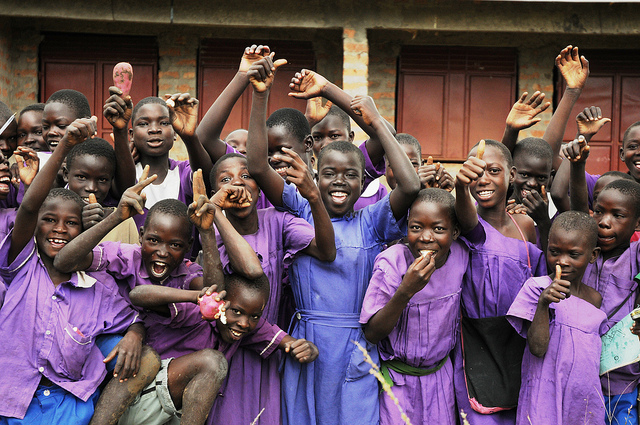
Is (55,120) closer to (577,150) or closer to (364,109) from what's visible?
(364,109)

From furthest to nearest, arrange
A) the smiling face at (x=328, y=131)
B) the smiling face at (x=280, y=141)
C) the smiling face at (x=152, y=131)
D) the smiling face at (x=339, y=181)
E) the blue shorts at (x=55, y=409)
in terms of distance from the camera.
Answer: the smiling face at (x=328, y=131)
the smiling face at (x=152, y=131)
the smiling face at (x=280, y=141)
the smiling face at (x=339, y=181)
the blue shorts at (x=55, y=409)

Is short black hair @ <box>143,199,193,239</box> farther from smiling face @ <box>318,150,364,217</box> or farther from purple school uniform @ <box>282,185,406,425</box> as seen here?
smiling face @ <box>318,150,364,217</box>

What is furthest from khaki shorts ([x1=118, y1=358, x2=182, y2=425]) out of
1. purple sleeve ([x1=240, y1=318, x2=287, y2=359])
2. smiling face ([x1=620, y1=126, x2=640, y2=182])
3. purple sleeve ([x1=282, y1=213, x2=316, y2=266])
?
smiling face ([x1=620, y1=126, x2=640, y2=182])

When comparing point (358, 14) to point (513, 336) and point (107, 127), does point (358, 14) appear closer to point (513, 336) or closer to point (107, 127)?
point (107, 127)

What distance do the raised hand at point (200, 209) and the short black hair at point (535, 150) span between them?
1.93 m

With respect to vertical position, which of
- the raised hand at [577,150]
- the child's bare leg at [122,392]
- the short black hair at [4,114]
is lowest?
the child's bare leg at [122,392]

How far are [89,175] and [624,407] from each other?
8.94 ft

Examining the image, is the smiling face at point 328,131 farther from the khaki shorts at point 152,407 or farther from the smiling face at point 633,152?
the khaki shorts at point 152,407

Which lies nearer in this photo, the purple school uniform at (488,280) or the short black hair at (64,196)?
the short black hair at (64,196)

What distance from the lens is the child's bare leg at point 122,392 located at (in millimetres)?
2730

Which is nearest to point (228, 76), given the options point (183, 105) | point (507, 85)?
point (507, 85)

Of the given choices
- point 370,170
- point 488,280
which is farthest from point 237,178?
point 488,280

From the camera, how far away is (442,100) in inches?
338

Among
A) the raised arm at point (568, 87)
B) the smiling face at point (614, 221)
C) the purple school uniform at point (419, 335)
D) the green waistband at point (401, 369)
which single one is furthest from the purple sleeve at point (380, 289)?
the raised arm at point (568, 87)
